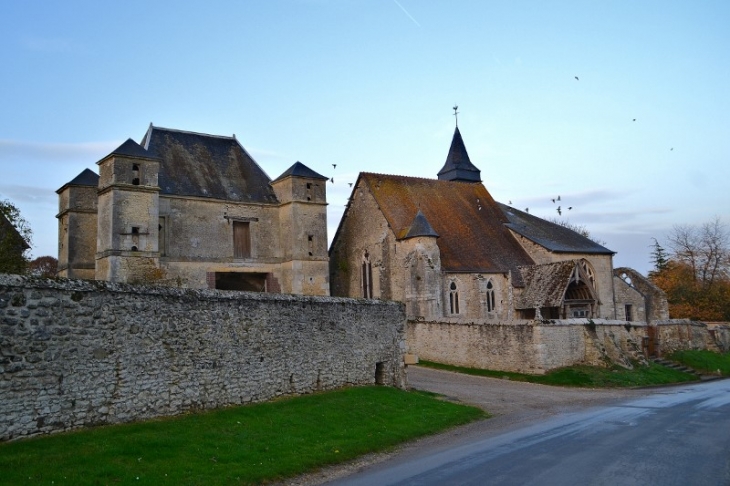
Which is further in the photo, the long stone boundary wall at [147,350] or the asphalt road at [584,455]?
the asphalt road at [584,455]

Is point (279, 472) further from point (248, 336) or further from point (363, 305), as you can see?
point (363, 305)

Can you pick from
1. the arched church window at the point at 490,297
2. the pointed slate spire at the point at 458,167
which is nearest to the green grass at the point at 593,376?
the arched church window at the point at 490,297

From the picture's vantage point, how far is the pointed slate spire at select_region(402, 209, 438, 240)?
116 ft

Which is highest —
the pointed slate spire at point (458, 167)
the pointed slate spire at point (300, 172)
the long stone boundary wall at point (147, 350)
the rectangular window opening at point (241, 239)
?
the pointed slate spire at point (458, 167)

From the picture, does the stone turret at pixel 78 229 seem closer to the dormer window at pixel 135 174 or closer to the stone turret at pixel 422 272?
the dormer window at pixel 135 174

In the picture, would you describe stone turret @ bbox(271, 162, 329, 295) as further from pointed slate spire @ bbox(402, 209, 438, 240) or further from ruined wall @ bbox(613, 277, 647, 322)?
ruined wall @ bbox(613, 277, 647, 322)

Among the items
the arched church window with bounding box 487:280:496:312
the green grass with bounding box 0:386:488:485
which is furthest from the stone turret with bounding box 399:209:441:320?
the green grass with bounding box 0:386:488:485

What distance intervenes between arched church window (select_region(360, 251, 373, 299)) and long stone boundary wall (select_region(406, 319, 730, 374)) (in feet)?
22.5

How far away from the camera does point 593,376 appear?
26656 millimetres

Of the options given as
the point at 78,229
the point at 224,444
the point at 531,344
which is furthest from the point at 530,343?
the point at 78,229

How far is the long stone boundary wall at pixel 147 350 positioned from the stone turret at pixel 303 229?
13.6 metres

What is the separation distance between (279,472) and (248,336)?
175 inches

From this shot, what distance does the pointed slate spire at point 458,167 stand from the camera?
49688mm

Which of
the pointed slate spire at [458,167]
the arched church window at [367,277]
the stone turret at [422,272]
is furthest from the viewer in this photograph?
the pointed slate spire at [458,167]
